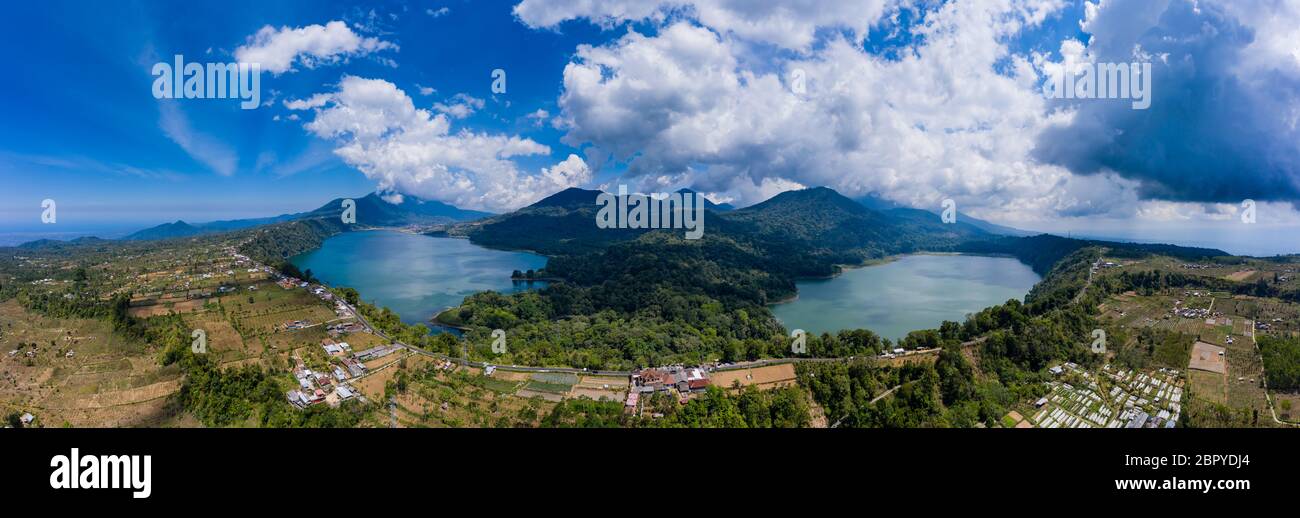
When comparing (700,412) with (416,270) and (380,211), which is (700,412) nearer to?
(416,270)

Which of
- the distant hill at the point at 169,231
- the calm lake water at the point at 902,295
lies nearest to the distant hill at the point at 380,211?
the distant hill at the point at 169,231

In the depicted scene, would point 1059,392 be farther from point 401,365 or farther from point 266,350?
point 266,350

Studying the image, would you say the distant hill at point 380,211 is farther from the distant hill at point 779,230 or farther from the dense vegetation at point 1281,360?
the dense vegetation at point 1281,360

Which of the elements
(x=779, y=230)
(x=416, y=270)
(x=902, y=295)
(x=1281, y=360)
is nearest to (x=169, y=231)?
(x=416, y=270)

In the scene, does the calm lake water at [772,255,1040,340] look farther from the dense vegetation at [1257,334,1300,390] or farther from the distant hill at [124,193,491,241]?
the distant hill at [124,193,491,241]

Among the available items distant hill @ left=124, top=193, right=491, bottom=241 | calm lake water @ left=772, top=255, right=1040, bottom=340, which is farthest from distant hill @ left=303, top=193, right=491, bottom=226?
calm lake water @ left=772, top=255, right=1040, bottom=340

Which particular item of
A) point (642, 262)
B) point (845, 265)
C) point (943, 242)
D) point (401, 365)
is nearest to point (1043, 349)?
point (401, 365)
